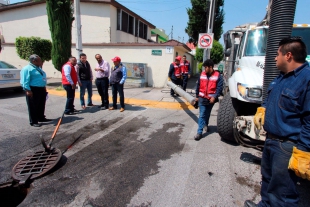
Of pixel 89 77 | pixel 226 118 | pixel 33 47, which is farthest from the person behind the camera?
pixel 33 47

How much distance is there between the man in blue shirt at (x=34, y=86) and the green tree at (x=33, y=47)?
25.9 feet

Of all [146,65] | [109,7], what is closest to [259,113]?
[146,65]

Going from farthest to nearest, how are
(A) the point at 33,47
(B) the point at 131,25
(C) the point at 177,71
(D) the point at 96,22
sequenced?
(B) the point at 131,25 → (D) the point at 96,22 → (A) the point at 33,47 → (C) the point at 177,71

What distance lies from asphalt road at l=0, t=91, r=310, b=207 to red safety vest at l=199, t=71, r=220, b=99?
3.32 ft

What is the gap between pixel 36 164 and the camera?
9.84ft

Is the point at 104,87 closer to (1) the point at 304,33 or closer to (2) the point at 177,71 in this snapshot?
(2) the point at 177,71

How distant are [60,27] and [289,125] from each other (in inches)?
417

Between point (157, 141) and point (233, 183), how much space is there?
1.78 metres

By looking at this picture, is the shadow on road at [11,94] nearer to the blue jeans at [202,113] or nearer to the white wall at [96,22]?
the white wall at [96,22]

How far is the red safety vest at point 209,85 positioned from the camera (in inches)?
154

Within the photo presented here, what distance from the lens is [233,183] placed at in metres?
2.63

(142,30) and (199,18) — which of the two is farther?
(199,18)

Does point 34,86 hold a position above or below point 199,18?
below

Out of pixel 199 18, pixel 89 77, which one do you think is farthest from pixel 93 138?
pixel 199 18
